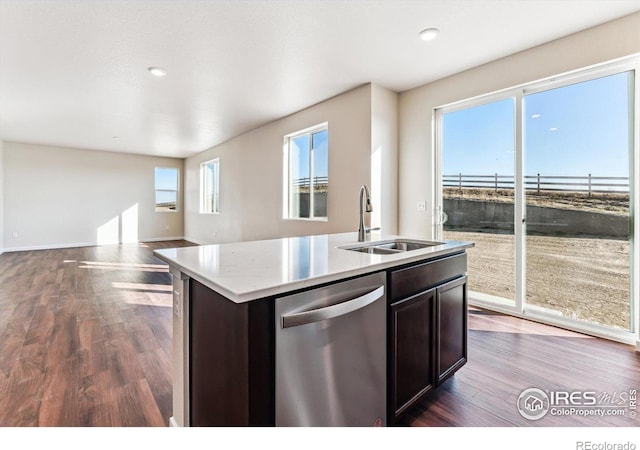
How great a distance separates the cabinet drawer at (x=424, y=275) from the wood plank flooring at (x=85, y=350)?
136cm

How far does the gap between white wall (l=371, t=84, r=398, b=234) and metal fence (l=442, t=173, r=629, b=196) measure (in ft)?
2.14

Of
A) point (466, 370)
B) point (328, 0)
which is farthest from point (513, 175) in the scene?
point (328, 0)

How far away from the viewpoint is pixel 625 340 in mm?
2523

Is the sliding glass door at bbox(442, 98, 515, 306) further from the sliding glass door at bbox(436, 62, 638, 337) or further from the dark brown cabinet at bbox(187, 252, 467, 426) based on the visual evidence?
the dark brown cabinet at bbox(187, 252, 467, 426)

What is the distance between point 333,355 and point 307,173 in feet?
13.3

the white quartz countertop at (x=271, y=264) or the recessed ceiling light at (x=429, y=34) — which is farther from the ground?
the recessed ceiling light at (x=429, y=34)

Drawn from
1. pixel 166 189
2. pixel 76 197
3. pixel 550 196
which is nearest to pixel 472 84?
pixel 550 196

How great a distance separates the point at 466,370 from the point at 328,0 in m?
2.76

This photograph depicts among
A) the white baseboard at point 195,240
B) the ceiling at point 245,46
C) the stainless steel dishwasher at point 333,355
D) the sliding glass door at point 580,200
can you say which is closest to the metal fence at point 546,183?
the sliding glass door at point 580,200

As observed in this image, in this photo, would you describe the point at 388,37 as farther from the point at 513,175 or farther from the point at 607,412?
the point at 607,412

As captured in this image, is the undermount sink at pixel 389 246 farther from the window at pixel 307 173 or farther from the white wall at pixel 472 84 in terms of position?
the window at pixel 307 173

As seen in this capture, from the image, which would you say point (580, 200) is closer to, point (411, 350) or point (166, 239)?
point (411, 350)

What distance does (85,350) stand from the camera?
2.34 metres

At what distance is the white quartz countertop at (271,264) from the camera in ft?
3.21
